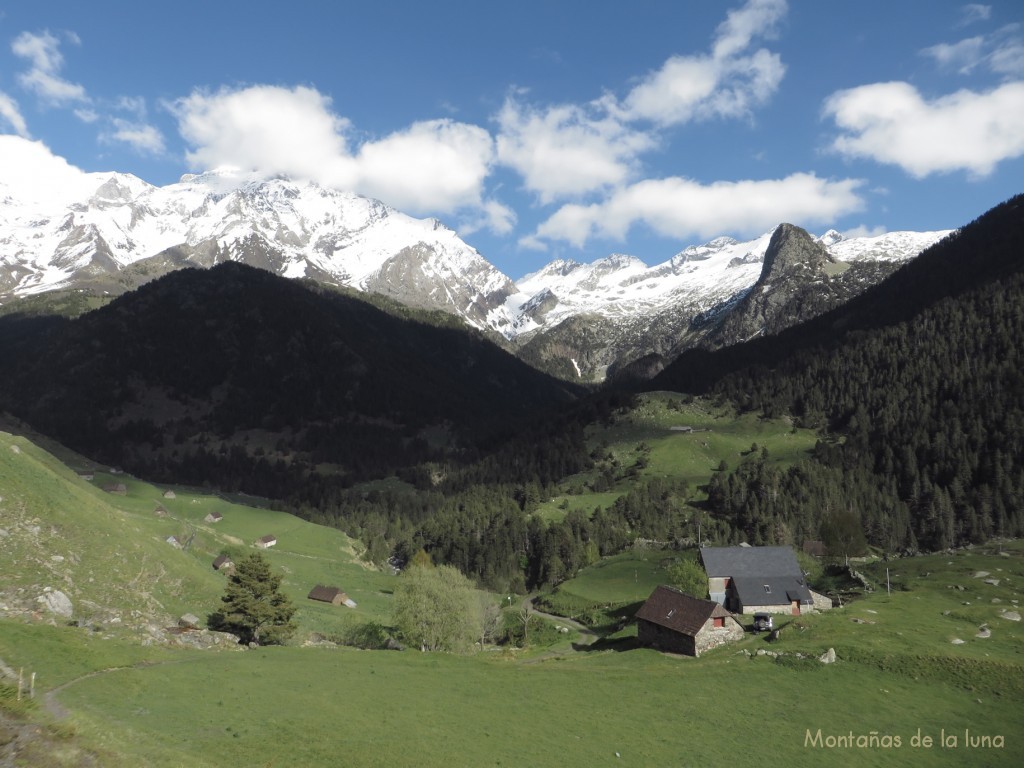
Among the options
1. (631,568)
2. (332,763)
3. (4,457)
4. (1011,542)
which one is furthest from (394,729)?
(1011,542)

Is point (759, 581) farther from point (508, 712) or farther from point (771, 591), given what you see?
point (508, 712)

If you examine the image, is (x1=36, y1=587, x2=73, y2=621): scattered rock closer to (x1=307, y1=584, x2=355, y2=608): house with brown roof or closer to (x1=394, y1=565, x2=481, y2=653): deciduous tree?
(x1=394, y1=565, x2=481, y2=653): deciduous tree

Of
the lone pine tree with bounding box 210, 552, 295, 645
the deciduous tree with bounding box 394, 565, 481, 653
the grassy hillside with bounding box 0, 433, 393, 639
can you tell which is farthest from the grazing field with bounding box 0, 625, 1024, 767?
the deciduous tree with bounding box 394, 565, 481, 653

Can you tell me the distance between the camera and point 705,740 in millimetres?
40250

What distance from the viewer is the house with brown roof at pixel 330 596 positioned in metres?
101

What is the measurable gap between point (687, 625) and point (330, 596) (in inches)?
2395

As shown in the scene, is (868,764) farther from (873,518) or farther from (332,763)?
(873,518)

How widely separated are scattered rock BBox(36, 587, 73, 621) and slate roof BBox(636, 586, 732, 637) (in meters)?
55.8

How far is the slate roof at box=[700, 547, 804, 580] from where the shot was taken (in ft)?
290

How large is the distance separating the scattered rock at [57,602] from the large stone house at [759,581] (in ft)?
248

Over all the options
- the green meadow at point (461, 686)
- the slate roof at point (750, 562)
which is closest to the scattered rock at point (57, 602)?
the green meadow at point (461, 686)

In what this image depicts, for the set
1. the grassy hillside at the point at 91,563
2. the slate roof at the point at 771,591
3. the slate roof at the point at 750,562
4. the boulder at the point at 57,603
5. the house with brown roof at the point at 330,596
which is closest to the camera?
the boulder at the point at 57,603

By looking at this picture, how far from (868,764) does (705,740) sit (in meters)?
9.77

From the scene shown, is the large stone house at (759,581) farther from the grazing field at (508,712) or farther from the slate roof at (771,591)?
the grazing field at (508,712)
